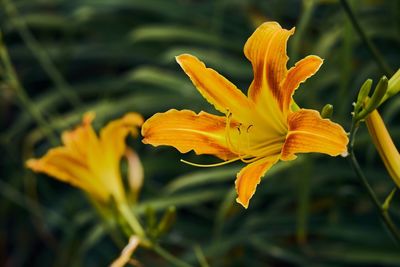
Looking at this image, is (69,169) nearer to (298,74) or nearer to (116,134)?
(116,134)

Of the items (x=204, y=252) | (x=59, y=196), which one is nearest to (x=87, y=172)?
(x=204, y=252)

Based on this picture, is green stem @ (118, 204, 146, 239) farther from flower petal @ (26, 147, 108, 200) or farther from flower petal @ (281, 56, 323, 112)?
flower petal @ (281, 56, 323, 112)

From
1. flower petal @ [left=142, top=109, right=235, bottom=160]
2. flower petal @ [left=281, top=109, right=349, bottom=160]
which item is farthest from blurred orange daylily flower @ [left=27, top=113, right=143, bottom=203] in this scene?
flower petal @ [left=281, top=109, right=349, bottom=160]

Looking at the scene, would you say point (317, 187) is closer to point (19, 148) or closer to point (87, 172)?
point (87, 172)

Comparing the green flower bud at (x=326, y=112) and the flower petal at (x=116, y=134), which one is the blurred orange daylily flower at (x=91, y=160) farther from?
the green flower bud at (x=326, y=112)

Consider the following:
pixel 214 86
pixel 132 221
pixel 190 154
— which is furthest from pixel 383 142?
pixel 190 154

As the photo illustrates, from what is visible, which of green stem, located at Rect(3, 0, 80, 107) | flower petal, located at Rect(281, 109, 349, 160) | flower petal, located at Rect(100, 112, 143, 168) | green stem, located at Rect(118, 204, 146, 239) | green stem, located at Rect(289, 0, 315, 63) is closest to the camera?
flower petal, located at Rect(281, 109, 349, 160)

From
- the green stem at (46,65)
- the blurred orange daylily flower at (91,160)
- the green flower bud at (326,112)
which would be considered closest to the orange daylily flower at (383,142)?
the green flower bud at (326,112)
